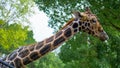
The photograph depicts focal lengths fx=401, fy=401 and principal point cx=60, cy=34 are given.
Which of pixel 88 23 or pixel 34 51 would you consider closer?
pixel 34 51

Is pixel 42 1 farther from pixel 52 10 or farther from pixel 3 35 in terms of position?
pixel 3 35

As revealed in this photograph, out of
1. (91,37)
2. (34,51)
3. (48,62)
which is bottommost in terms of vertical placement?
(48,62)

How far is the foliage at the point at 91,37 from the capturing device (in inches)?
742

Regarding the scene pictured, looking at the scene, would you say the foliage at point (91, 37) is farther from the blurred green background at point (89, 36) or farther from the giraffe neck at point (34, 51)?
the giraffe neck at point (34, 51)

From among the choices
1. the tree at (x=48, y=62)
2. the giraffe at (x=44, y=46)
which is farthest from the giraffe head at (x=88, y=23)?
the tree at (x=48, y=62)

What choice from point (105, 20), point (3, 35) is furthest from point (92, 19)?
point (3, 35)

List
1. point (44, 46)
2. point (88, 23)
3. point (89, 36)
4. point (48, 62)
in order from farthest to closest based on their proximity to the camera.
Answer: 1. point (48, 62)
2. point (89, 36)
3. point (88, 23)
4. point (44, 46)

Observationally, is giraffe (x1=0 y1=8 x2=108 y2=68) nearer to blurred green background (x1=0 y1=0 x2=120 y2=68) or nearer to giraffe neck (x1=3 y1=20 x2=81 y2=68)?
giraffe neck (x1=3 y1=20 x2=81 y2=68)

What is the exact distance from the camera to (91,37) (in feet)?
77.1

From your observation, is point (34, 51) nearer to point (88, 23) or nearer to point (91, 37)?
point (88, 23)

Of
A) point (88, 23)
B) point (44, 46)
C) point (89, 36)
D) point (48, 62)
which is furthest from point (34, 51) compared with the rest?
point (48, 62)

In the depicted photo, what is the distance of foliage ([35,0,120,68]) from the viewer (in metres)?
18.9

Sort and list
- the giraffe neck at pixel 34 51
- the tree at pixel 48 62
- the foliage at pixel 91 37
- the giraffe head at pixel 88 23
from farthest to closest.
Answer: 1. the tree at pixel 48 62
2. the foliage at pixel 91 37
3. the giraffe head at pixel 88 23
4. the giraffe neck at pixel 34 51

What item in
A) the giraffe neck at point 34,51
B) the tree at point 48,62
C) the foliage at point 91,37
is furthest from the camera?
the tree at point 48,62
